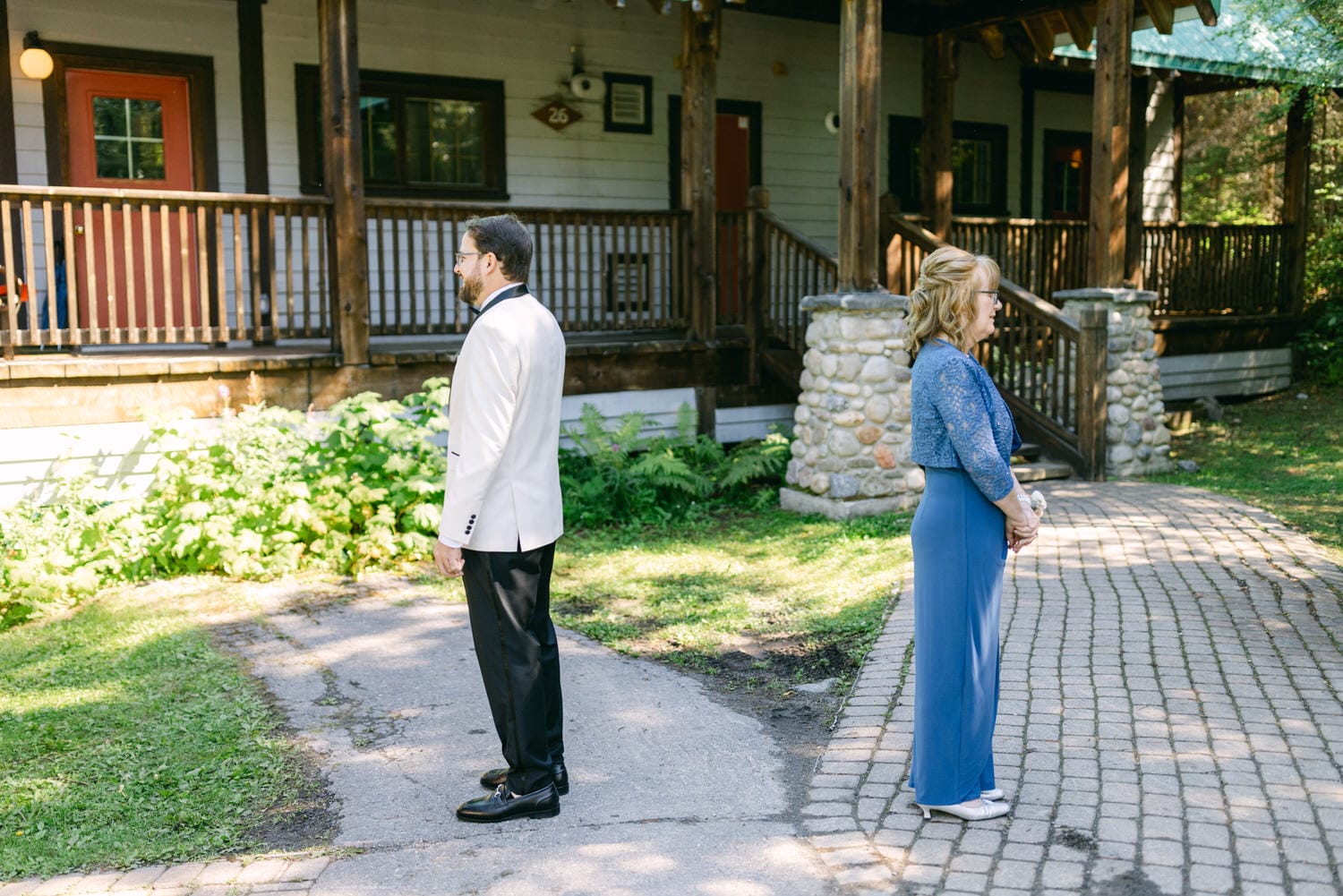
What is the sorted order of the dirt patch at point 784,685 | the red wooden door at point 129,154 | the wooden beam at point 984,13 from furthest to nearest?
the wooden beam at point 984,13 → the red wooden door at point 129,154 → the dirt patch at point 784,685

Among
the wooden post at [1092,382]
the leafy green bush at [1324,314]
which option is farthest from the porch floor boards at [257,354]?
the leafy green bush at [1324,314]

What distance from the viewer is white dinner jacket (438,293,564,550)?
387 centimetres

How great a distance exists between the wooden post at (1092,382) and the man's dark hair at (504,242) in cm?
749

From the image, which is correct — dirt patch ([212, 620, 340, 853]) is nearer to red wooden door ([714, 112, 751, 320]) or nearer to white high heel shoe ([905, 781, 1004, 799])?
white high heel shoe ([905, 781, 1004, 799])

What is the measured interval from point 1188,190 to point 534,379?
2173cm

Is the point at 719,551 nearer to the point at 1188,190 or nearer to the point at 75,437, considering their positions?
the point at 75,437

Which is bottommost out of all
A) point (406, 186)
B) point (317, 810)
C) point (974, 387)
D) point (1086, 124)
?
point (317, 810)

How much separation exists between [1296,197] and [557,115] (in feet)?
31.8

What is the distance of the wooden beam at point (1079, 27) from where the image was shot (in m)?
12.0

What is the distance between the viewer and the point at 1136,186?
1341cm

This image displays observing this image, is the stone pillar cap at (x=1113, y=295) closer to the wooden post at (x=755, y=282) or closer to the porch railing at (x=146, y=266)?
the wooden post at (x=755, y=282)

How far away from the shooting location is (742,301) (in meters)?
11.3

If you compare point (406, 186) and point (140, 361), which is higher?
point (406, 186)

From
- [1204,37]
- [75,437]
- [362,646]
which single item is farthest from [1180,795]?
[1204,37]
